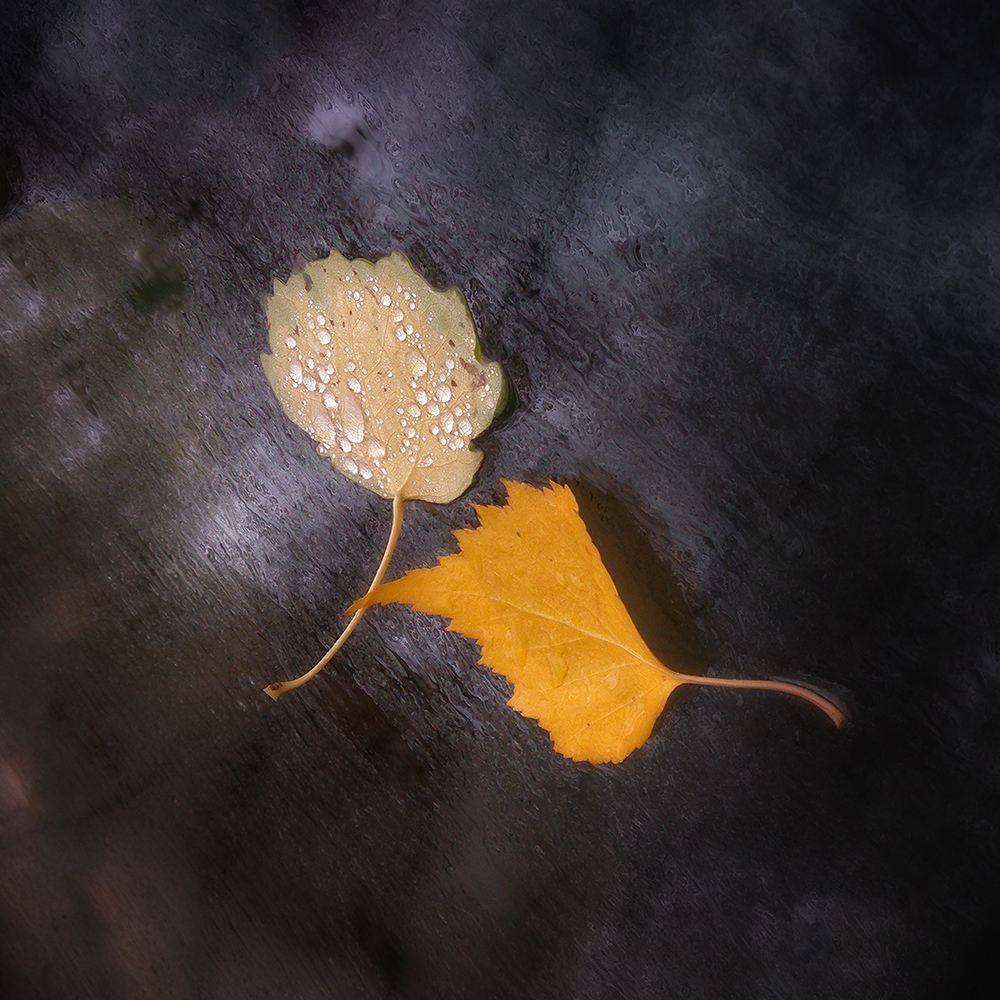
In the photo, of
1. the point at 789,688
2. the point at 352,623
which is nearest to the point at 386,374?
the point at 352,623

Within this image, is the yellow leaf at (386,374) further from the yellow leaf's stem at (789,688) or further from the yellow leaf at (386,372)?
the yellow leaf's stem at (789,688)

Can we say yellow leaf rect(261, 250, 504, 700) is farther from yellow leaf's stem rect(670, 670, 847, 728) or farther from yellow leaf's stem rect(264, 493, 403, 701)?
yellow leaf's stem rect(670, 670, 847, 728)

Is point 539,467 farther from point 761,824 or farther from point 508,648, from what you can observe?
point 761,824

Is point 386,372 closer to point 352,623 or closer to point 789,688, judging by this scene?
point 352,623

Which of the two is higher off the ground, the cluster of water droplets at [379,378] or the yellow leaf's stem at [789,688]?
the cluster of water droplets at [379,378]

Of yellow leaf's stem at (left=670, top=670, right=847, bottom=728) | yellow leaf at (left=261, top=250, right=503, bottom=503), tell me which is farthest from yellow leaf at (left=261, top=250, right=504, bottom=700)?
yellow leaf's stem at (left=670, top=670, right=847, bottom=728)

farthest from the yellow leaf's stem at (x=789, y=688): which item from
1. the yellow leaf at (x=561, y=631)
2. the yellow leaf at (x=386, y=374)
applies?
the yellow leaf at (x=386, y=374)

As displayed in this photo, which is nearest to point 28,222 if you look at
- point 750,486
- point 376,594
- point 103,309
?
point 103,309
